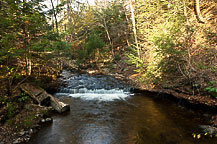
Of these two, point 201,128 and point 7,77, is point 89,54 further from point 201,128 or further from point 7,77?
point 201,128

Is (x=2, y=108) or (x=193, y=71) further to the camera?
(x=193, y=71)

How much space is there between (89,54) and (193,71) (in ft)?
49.0

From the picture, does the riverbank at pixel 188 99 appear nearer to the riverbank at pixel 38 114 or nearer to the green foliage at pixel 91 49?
the riverbank at pixel 38 114

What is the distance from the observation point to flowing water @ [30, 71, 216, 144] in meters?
4.73

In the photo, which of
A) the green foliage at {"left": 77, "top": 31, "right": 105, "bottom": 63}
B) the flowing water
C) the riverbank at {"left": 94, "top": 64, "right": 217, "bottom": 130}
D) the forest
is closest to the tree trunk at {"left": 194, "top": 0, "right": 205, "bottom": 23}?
the forest

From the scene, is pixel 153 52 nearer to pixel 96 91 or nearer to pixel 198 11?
pixel 198 11

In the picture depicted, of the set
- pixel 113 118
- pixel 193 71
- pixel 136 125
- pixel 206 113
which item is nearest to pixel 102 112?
pixel 113 118

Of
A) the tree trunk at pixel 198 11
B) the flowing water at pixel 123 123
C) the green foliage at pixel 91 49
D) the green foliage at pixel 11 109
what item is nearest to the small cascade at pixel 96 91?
the flowing water at pixel 123 123

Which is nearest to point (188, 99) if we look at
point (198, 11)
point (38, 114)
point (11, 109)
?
point (198, 11)

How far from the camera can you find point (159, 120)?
5988mm

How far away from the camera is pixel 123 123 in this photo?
595 cm

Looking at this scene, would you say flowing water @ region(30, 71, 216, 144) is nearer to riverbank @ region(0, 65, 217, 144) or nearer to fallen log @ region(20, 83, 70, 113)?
riverbank @ region(0, 65, 217, 144)

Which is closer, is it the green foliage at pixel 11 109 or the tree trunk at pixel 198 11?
the green foliage at pixel 11 109

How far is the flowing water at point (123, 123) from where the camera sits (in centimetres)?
473
